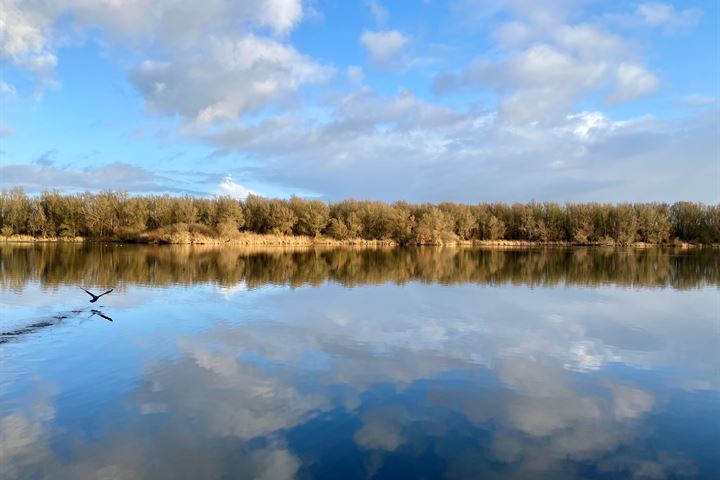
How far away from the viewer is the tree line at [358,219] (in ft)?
186

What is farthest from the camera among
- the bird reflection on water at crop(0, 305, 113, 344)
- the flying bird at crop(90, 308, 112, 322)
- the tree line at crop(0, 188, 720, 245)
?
the tree line at crop(0, 188, 720, 245)

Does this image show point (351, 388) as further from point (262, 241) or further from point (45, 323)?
point (262, 241)

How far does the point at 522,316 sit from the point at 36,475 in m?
12.3

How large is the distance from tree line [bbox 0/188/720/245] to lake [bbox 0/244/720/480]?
1733 inches

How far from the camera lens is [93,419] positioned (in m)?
6.35

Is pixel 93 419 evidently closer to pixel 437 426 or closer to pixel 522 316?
pixel 437 426

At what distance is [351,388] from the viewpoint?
300 inches

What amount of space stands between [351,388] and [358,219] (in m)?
55.2

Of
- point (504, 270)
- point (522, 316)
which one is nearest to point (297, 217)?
point (504, 270)

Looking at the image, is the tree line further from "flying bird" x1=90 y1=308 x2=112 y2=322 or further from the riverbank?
"flying bird" x1=90 y1=308 x2=112 y2=322

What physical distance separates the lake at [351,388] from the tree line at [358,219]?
44015 mm

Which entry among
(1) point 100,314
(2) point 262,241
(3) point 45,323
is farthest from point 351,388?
(2) point 262,241

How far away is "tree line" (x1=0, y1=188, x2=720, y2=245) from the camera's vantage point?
56.7 m

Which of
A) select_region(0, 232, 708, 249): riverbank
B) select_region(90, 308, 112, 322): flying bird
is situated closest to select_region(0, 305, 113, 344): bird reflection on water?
select_region(90, 308, 112, 322): flying bird
